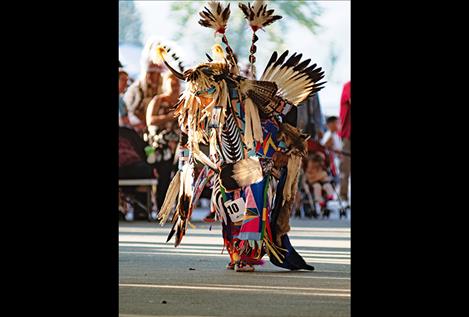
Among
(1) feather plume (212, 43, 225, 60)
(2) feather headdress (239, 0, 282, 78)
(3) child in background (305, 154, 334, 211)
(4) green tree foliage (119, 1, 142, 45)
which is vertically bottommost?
(3) child in background (305, 154, 334, 211)

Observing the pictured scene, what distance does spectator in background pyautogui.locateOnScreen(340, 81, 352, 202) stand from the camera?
23.0 m

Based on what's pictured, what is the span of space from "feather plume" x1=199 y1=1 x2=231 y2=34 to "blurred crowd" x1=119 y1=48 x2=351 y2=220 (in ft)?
27.6

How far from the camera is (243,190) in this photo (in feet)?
41.6

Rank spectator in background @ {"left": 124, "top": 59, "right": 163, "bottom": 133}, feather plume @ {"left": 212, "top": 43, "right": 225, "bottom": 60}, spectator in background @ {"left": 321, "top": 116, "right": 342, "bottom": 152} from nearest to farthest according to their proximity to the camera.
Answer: feather plume @ {"left": 212, "top": 43, "right": 225, "bottom": 60}, spectator in background @ {"left": 124, "top": 59, "right": 163, "bottom": 133}, spectator in background @ {"left": 321, "top": 116, "right": 342, "bottom": 152}

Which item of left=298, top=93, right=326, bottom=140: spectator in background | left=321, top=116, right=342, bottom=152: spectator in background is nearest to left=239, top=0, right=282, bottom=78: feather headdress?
left=298, top=93, right=326, bottom=140: spectator in background

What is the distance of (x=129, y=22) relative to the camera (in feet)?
92.0

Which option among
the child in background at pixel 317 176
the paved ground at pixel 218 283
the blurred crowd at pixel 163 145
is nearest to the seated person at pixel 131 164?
the blurred crowd at pixel 163 145

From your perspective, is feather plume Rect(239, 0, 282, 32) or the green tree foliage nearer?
feather plume Rect(239, 0, 282, 32)

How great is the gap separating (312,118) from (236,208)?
11598 millimetres

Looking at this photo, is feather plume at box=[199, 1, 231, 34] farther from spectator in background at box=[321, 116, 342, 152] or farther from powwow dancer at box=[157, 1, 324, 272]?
spectator in background at box=[321, 116, 342, 152]
